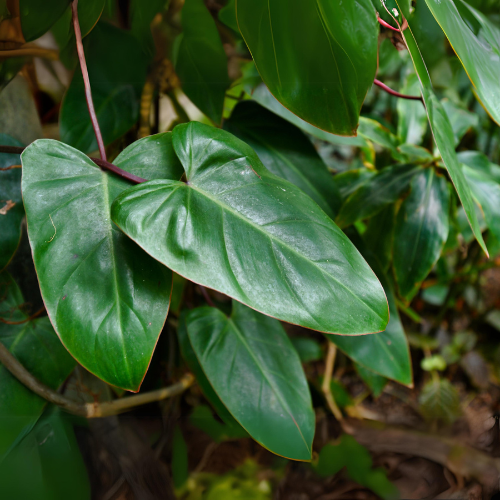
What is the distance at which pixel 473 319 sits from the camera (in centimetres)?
145

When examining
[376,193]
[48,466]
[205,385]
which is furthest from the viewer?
[376,193]

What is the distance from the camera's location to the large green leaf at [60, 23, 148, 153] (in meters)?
0.53

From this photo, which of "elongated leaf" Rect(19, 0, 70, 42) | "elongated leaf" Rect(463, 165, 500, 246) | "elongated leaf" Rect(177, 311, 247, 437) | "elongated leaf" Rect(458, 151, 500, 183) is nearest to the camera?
"elongated leaf" Rect(19, 0, 70, 42)

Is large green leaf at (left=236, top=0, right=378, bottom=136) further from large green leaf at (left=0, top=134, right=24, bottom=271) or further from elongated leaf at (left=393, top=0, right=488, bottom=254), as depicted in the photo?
large green leaf at (left=0, top=134, right=24, bottom=271)

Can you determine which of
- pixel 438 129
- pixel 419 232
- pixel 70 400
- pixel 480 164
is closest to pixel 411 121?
pixel 480 164

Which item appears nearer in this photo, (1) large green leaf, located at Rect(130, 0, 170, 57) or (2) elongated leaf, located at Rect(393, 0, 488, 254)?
(2) elongated leaf, located at Rect(393, 0, 488, 254)

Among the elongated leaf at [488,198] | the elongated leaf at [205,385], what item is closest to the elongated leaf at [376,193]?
the elongated leaf at [488,198]

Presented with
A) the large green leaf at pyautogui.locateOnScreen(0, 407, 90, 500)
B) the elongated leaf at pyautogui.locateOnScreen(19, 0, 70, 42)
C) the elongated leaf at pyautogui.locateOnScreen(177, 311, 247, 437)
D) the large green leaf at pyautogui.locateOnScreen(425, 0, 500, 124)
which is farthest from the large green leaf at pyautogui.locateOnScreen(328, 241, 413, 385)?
the elongated leaf at pyautogui.locateOnScreen(19, 0, 70, 42)

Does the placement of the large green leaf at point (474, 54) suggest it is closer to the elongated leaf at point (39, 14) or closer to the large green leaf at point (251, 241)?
the large green leaf at point (251, 241)

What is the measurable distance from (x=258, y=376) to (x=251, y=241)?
0.27 metres

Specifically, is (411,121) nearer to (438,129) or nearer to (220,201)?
(438,129)

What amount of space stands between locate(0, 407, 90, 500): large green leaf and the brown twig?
0.02m

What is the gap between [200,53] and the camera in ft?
1.91

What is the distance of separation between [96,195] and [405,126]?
78 cm
